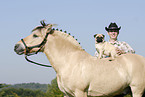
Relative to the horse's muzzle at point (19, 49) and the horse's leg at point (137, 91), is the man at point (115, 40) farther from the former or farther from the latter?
the horse's muzzle at point (19, 49)

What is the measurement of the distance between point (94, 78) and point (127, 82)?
861 millimetres

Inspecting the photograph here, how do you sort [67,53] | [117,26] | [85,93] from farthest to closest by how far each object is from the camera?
[117,26] → [67,53] → [85,93]

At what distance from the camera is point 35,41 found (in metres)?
5.70

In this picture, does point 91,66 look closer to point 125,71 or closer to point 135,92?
point 125,71

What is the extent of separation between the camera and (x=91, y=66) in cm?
539

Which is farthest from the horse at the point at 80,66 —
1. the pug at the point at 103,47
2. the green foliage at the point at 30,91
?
the green foliage at the point at 30,91

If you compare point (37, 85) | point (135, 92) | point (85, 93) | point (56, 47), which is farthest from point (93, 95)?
point (37, 85)

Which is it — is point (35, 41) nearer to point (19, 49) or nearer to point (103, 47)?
point (19, 49)

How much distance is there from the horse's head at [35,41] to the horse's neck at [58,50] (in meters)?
0.18

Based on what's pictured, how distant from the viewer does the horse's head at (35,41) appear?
563 centimetres

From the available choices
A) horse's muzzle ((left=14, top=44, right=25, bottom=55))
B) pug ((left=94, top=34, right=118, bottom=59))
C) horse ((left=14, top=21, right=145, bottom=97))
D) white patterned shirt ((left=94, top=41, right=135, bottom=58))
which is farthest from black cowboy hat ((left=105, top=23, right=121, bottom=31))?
horse's muzzle ((left=14, top=44, right=25, bottom=55))

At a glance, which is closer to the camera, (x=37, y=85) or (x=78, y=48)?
(x=78, y=48)

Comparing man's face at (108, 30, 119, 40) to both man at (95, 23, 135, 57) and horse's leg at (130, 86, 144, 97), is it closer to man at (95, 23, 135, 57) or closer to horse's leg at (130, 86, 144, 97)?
man at (95, 23, 135, 57)

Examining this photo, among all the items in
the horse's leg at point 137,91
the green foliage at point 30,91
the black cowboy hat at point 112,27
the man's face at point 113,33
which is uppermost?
the black cowboy hat at point 112,27
